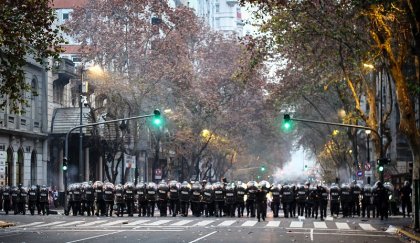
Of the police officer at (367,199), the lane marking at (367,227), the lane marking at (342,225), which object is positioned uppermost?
the police officer at (367,199)

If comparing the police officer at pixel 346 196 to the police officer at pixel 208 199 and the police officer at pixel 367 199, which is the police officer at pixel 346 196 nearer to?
A: the police officer at pixel 367 199

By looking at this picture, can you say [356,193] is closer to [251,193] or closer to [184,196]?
[251,193]

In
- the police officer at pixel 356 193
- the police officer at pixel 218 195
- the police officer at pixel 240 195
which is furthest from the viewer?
the police officer at pixel 240 195

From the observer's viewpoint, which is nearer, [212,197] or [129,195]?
[212,197]

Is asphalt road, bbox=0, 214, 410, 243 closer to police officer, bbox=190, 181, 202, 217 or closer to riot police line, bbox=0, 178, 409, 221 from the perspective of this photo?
riot police line, bbox=0, 178, 409, 221

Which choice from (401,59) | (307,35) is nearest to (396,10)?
(401,59)

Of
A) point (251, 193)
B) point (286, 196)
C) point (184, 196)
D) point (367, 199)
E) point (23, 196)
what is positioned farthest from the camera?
point (23, 196)

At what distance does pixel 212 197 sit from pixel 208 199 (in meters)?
0.22

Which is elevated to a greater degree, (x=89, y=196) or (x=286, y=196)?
(x=89, y=196)

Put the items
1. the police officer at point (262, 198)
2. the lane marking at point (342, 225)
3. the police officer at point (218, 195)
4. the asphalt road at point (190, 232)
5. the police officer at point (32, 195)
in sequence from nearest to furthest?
the asphalt road at point (190, 232), the lane marking at point (342, 225), the police officer at point (262, 198), the police officer at point (218, 195), the police officer at point (32, 195)

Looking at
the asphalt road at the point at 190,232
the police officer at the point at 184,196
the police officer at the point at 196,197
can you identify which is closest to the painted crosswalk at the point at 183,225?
the asphalt road at the point at 190,232

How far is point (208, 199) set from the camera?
4144cm

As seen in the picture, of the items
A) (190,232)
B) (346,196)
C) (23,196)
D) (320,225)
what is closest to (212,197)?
(346,196)

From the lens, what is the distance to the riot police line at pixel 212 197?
40688 mm
